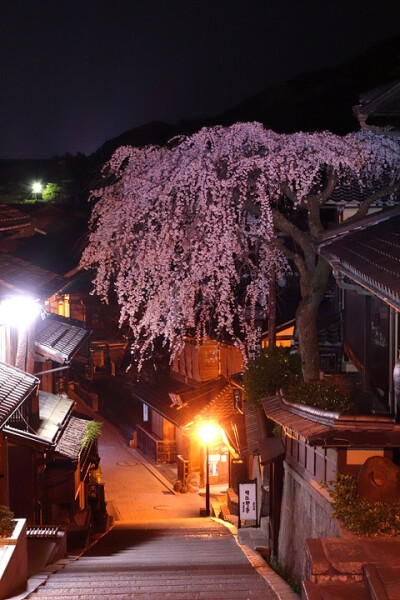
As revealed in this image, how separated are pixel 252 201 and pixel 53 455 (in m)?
9.33

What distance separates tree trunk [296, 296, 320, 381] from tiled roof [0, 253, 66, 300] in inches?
238

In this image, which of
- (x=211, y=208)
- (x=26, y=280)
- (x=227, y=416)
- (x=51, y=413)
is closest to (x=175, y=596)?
(x=211, y=208)

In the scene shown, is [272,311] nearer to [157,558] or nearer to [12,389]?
[157,558]

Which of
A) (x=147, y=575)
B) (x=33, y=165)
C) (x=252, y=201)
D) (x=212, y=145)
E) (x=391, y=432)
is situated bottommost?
(x=147, y=575)

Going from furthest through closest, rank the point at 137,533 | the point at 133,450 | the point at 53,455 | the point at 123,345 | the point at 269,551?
the point at 123,345 → the point at 133,450 → the point at 137,533 → the point at 53,455 → the point at 269,551

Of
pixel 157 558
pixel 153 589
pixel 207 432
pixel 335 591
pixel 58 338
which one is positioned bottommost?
pixel 157 558

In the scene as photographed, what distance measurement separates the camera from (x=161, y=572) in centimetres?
1041

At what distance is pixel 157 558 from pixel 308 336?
5946 millimetres

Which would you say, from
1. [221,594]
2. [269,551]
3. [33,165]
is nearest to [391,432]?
[221,594]

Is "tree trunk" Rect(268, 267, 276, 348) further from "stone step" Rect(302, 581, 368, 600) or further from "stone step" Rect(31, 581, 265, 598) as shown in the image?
"stone step" Rect(302, 581, 368, 600)

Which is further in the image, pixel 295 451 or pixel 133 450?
pixel 133 450

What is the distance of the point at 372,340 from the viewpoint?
13.1 m

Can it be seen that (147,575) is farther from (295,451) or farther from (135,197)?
(135,197)

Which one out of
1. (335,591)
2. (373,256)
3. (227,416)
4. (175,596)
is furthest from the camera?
(227,416)
